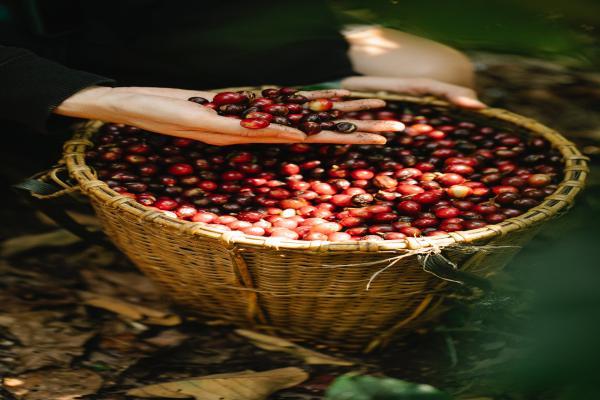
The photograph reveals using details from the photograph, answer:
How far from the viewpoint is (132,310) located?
79.6 inches

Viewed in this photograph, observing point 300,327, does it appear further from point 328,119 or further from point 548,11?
point 548,11

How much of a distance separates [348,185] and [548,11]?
1.41 meters

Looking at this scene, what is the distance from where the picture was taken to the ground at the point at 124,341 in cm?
167

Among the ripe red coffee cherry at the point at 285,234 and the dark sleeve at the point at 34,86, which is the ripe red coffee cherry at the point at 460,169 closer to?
the ripe red coffee cherry at the point at 285,234

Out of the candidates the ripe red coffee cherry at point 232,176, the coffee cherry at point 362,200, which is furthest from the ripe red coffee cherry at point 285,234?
the ripe red coffee cherry at point 232,176

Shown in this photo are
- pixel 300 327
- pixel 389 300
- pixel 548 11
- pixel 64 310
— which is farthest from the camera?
pixel 64 310

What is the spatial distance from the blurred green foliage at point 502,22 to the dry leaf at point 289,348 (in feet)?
4.93

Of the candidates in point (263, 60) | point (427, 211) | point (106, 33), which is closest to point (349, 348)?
point (427, 211)

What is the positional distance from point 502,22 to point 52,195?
1523 millimetres

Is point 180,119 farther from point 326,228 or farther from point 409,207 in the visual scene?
point 409,207

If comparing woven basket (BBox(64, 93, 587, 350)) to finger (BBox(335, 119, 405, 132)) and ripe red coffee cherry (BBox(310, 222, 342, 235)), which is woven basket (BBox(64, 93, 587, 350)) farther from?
finger (BBox(335, 119, 405, 132))

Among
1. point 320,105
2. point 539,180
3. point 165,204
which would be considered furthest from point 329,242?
point 539,180

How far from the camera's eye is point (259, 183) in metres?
1.76

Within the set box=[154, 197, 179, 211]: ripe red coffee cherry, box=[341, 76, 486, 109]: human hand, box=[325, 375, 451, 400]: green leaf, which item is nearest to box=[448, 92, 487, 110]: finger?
box=[341, 76, 486, 109]: human hand
